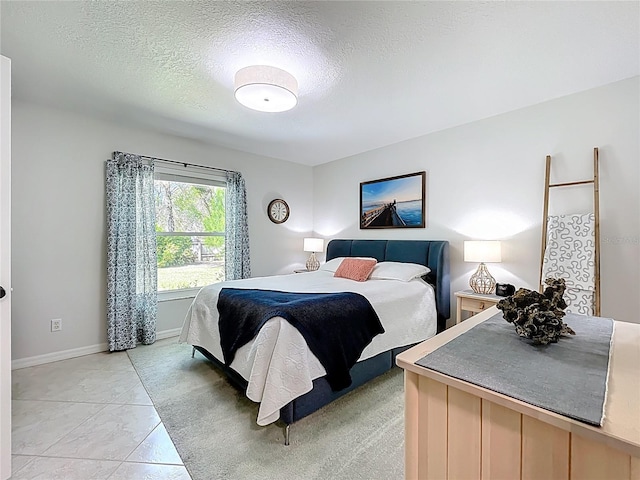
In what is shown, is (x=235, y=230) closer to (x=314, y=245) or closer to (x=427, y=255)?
(x=314, y=245)

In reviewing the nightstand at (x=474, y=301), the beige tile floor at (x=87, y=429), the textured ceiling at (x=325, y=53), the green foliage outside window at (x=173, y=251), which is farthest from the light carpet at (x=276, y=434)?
the textured ceiling at (x=325, y=53)

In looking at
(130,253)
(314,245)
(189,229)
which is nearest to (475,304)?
(314,245)

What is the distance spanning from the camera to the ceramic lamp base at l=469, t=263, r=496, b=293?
2.92 m

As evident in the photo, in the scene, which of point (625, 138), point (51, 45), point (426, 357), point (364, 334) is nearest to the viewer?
point (426, 357)

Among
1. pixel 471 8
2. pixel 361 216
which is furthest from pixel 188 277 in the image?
pixel 471 8

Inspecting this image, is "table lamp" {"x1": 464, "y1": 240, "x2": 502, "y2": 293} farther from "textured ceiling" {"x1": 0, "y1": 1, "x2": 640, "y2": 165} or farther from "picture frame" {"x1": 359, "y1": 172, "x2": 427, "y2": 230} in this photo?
"textured ceiling" {"x1": 0, "y1": 1, "x2": 640, "y2": 165}

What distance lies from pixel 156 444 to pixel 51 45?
270 centimetres

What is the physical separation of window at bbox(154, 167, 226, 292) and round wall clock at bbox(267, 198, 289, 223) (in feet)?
2.52

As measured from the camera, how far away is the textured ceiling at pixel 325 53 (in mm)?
1677

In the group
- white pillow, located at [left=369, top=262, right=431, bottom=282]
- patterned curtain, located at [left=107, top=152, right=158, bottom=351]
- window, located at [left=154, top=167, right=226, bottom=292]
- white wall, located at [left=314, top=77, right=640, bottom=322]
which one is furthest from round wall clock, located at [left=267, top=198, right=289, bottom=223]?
white pillow, located at [left=369, top=262, right=431, bottom=282]

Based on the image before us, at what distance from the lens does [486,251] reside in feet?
9.31

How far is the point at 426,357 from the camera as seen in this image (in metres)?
0.96

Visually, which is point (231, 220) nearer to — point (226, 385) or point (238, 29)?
point (226, 385)

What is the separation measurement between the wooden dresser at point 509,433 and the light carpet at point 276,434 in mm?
789
